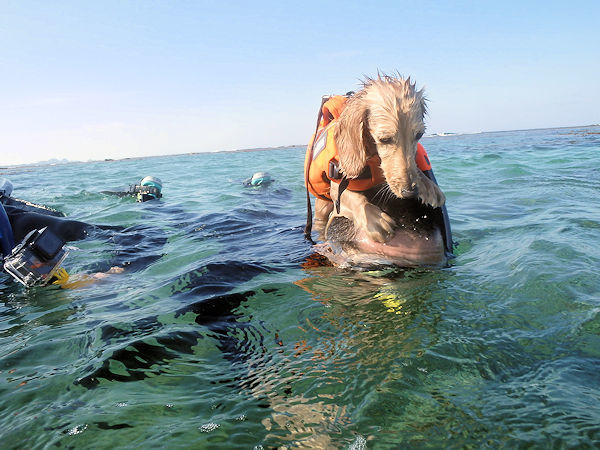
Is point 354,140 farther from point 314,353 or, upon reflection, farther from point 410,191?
point 314,353

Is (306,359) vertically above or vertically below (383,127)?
below

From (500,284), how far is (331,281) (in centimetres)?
146

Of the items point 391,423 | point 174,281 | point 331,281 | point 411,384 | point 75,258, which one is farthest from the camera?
point 75,258

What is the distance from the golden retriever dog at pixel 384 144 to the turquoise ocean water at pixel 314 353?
650 millimetres

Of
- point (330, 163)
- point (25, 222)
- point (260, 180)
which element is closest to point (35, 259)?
point (25, 222)

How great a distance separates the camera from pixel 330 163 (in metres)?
4.15

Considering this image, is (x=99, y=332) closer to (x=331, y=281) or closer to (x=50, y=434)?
(x=50, y=434)

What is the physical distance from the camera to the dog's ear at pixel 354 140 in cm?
365

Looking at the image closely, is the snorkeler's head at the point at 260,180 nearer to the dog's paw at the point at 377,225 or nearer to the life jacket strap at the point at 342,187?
the life jacket strap at the point at 342,187

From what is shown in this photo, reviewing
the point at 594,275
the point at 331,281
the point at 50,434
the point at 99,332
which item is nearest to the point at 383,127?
the point at 331,281

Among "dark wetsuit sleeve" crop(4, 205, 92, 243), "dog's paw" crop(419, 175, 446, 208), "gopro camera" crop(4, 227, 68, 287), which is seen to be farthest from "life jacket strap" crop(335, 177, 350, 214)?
"dark wetsuit sleeve" crop(4, 205, 92, 243)

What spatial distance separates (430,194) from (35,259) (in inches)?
158

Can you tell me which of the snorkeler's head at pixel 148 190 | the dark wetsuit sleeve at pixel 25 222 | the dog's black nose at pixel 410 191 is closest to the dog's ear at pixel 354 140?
the dog's black nose at pixel 410 191

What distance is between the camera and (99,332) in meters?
2.98
